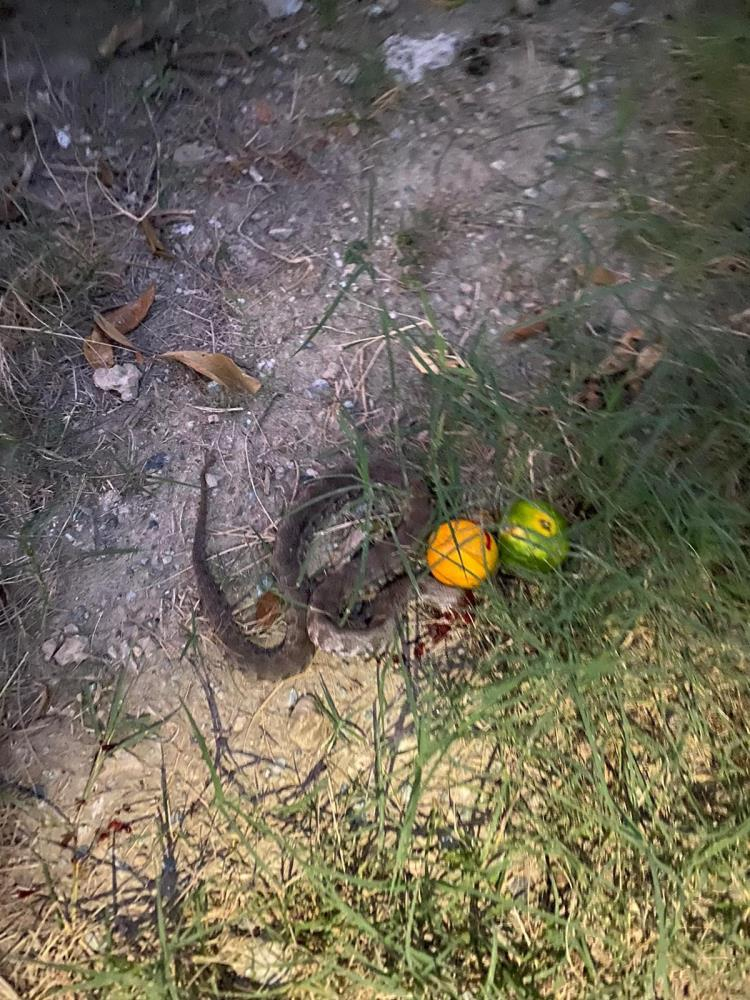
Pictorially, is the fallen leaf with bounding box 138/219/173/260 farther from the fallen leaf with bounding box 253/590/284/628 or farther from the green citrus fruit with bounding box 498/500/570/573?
the green citrus fruit with bounding box 498/500/570/573

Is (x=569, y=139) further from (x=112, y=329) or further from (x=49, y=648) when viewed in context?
(x=49, y=648)

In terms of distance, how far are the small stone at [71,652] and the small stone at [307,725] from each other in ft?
2.04

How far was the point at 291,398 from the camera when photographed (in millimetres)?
2225

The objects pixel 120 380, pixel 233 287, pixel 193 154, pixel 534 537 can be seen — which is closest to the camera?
pixel 534 537

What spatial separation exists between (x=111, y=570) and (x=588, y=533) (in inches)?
53.5

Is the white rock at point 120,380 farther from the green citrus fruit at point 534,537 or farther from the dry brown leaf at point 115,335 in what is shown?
the green citrus fruit at point 534,537

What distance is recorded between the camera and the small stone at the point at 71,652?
1966 mm

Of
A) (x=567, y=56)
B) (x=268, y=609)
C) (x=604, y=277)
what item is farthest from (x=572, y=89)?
(x=268, y=609)

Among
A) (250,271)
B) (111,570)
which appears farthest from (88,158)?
(111,570)

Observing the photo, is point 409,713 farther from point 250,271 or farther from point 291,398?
point 250,271

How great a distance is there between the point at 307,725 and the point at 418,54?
2.47 m

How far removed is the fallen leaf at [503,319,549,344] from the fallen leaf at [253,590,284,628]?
1.05 meters

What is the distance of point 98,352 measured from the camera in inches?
90.8

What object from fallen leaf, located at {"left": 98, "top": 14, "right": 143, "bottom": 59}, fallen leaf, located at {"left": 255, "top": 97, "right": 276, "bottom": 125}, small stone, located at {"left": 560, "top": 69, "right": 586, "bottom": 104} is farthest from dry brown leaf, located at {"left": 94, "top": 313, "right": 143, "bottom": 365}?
small stone, located at {"left": 560, "top": 69, "right": 586, "bottom": 104}
